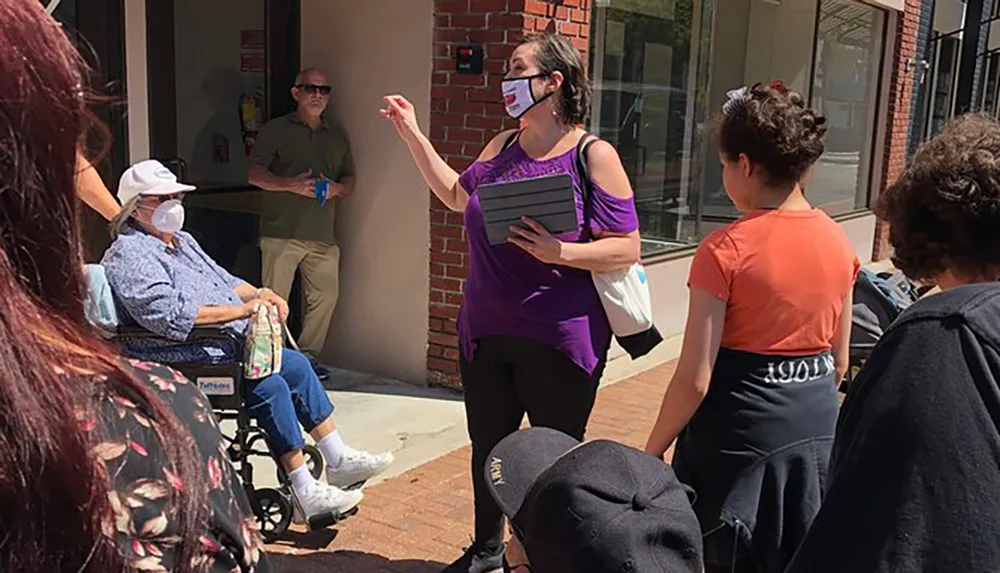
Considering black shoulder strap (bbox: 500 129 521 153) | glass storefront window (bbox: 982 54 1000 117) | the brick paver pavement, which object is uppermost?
glass storefront window (bbox: 982 54 1000 117)

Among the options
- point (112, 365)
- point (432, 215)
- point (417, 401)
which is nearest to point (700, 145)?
point (432, 215)

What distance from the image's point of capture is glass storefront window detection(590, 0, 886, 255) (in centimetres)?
750

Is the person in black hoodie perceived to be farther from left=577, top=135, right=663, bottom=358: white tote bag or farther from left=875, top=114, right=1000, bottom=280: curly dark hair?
left=577, top=135, right=663, bottom=358: white tote bag

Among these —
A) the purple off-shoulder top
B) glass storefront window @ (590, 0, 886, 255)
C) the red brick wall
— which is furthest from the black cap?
the red brick wall

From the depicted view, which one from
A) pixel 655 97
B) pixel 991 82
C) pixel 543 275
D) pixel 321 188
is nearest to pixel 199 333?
pixel 543 275

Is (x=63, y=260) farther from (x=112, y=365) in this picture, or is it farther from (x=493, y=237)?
(x=493, y=237)

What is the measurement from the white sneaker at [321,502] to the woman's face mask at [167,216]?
116 centimetres

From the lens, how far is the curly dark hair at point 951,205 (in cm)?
160

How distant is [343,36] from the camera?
6164 mm

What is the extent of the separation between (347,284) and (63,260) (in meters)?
5.48

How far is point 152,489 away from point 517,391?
101 inches

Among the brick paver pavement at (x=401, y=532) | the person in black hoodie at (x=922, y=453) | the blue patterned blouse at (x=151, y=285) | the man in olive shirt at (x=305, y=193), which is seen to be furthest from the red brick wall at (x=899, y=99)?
the person in black hoodie at (x=922, y=453)

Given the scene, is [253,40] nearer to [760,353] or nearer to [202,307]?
[202,307]

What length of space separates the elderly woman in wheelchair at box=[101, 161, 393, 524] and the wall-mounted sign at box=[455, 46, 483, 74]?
219 cm
